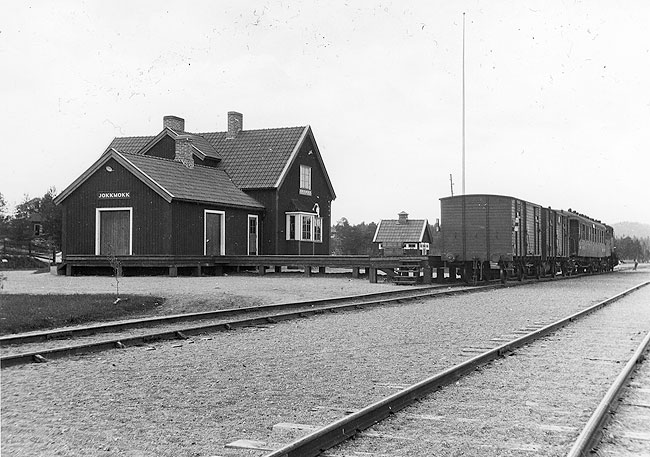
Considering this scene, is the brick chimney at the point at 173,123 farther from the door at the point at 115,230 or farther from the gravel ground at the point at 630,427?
the gravel ground at the point at 630,427

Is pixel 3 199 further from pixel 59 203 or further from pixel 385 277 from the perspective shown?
pixel 385 277

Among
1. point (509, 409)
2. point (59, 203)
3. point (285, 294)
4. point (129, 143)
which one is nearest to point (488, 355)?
point (509, 409)

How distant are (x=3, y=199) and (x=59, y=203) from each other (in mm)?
35842

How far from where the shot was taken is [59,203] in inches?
1229

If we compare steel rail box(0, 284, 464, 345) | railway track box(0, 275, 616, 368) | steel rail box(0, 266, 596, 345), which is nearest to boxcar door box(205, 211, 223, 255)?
steel rail box(0, 266, 596, 345)

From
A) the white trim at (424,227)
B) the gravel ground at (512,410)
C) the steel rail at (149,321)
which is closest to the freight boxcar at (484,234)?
the steel rail at (149,321)

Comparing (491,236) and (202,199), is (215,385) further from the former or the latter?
(202,199)

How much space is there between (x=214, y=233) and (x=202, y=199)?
1.89 metres

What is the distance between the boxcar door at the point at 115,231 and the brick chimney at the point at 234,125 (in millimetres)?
10555

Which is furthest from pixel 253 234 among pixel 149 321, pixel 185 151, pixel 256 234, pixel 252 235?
pixel 149 321

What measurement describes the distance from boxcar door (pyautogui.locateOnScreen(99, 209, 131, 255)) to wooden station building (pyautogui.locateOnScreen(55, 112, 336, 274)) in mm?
41

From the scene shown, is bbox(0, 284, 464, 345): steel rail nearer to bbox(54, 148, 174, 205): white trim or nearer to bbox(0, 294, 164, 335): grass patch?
bbox(0, 294, 164, 335): grass patch

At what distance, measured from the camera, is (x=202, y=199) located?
3023 cm

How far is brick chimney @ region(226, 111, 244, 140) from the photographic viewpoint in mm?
39344
